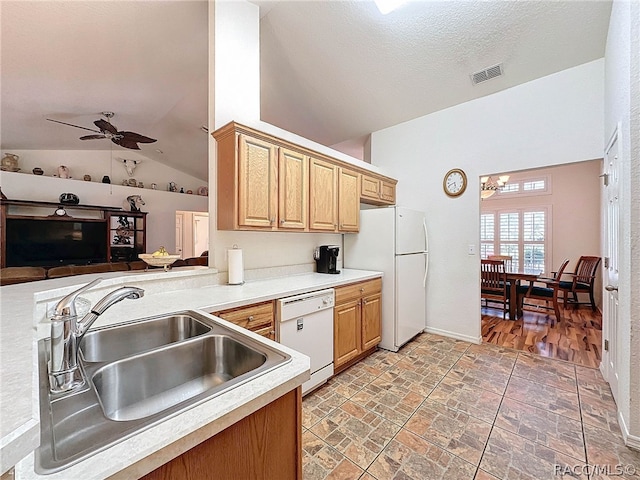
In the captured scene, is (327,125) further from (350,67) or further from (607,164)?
(607,164)

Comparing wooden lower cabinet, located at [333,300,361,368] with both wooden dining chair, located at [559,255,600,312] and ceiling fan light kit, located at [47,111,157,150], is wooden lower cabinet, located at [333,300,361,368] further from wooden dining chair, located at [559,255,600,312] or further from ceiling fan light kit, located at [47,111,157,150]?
wooden dining chair, located at [559,255,600,312]

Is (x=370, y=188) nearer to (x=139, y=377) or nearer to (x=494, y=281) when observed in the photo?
(x=494, y=281)

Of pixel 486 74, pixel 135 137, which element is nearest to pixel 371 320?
pixel 486 74

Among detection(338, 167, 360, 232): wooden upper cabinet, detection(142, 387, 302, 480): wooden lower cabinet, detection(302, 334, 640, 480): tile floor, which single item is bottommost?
detection(302, 334, 640, 480): tile floor

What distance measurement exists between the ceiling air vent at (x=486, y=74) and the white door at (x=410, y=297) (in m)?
2.03

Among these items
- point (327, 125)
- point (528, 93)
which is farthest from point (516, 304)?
point (327, 125)

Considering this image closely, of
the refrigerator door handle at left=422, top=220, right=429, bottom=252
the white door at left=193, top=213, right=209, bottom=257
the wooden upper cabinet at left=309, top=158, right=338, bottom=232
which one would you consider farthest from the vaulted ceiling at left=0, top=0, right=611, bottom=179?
the white door at left=193, top=213, right=209, bottom=257

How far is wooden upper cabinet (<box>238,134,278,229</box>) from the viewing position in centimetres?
215

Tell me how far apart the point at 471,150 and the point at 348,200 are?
164 cm

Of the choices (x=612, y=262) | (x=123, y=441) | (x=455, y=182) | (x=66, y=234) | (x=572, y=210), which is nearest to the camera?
(x=123, y=441)

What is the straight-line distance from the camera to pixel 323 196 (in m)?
2.83

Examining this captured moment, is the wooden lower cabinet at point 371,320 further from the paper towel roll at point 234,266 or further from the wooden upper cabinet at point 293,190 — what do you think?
the paper towel roll at point 234,266

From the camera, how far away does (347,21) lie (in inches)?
101

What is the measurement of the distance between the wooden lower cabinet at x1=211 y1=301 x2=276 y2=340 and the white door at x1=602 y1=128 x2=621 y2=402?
2.45 m
